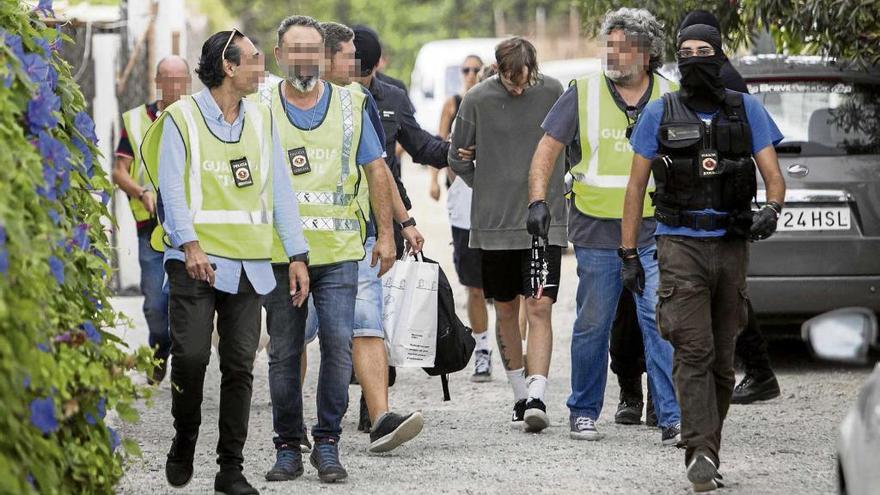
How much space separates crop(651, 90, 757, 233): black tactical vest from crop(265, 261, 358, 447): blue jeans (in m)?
1.38

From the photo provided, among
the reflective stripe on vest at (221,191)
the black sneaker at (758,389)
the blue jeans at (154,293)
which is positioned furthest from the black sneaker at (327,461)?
the black sneaker at (758,389)

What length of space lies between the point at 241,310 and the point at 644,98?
8.23ft

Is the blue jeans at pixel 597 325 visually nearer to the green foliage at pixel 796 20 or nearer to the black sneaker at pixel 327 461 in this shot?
the black sneaker at pixel 327 461

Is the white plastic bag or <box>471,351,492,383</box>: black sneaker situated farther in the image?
<box>471,351,492,383</box>: black sneaker

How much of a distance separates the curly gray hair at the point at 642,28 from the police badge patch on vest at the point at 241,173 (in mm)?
2242

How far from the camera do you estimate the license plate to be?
996cm

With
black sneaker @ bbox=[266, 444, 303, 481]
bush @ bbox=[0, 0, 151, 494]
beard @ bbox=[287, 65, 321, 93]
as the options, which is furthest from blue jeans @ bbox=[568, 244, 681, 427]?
bush @ bbox=[0, 0, 151, 494]

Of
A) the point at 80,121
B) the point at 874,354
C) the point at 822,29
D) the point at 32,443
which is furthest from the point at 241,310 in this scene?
the point at 822,29

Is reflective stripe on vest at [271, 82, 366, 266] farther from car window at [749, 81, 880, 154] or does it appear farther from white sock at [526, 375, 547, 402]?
car window at [749, 81, 880, 154]

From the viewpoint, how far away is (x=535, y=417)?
8.45 meters

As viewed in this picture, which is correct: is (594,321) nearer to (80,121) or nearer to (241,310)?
(241,310)

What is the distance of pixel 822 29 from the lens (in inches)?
412

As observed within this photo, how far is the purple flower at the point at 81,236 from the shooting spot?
5.71 metres

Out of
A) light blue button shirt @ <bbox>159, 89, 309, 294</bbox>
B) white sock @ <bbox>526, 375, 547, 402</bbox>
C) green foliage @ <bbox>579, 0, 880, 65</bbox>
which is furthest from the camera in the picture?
green foliage @ <bbox>579, 0, 880, 65</bbox>
